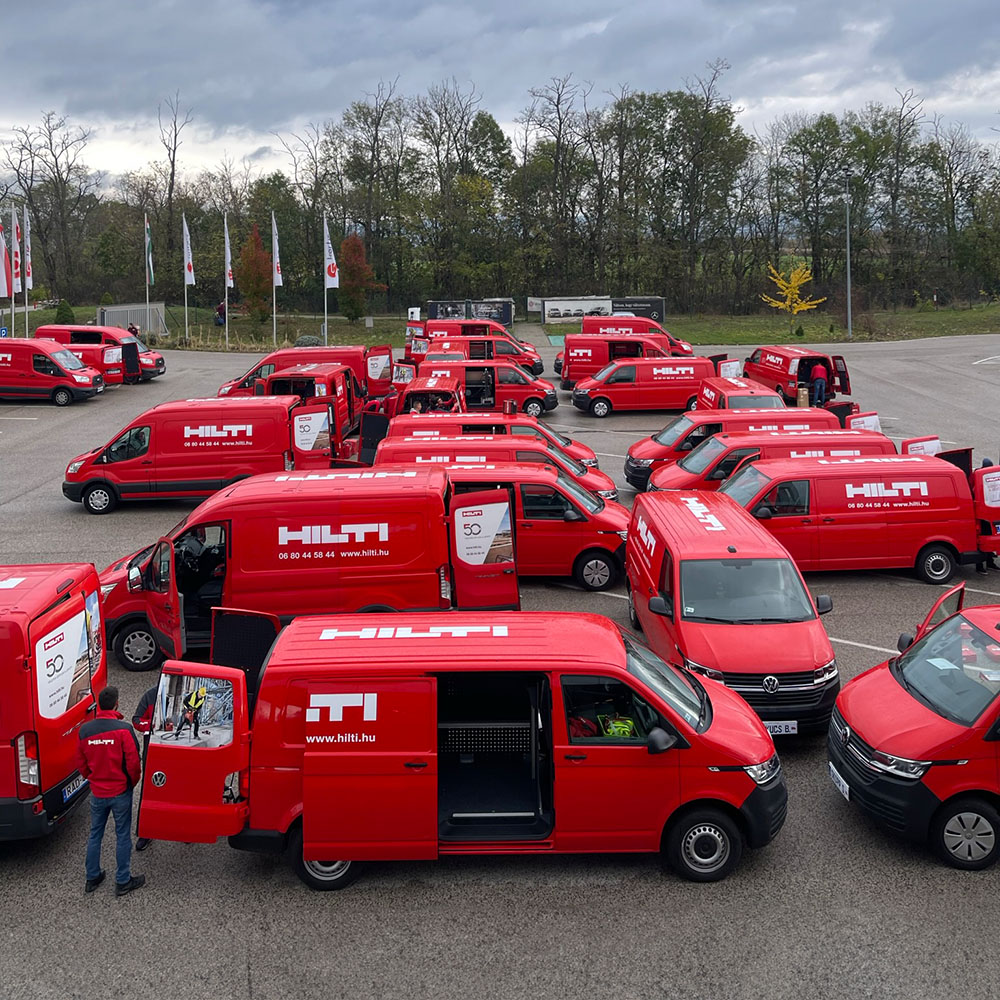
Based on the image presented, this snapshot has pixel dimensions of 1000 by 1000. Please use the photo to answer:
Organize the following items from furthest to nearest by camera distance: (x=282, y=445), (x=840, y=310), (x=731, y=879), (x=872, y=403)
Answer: (x=840, y=310) < (x=872, y=403) < (x=282, y=445) < (x=731, y=879)

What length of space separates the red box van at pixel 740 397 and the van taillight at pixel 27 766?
17.5m

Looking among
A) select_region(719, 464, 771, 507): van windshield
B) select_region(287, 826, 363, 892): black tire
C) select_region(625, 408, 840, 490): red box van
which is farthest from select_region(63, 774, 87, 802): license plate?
select_region(625, 408, 840, 490): red box van

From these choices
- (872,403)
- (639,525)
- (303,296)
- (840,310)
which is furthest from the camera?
(303,296)

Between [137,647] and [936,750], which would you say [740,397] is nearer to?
[137,647]

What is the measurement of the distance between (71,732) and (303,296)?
2412 inches

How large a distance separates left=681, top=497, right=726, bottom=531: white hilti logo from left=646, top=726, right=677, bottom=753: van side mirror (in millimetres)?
4467

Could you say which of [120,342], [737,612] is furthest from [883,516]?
[120,342]

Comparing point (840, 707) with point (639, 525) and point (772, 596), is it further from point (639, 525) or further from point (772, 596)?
point (639, 525)

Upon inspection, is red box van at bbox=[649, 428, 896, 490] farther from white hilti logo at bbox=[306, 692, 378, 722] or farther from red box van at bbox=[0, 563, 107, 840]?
red box van at bbox=[0, 563, 107, 840]

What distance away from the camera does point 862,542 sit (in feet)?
47.1

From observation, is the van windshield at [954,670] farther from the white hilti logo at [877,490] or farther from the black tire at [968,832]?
the white hilti logo at [877,490]

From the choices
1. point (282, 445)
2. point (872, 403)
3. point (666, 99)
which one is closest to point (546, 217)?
point (666, 99)

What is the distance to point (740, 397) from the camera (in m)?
23.0

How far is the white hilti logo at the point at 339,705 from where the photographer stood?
23.2 feet
